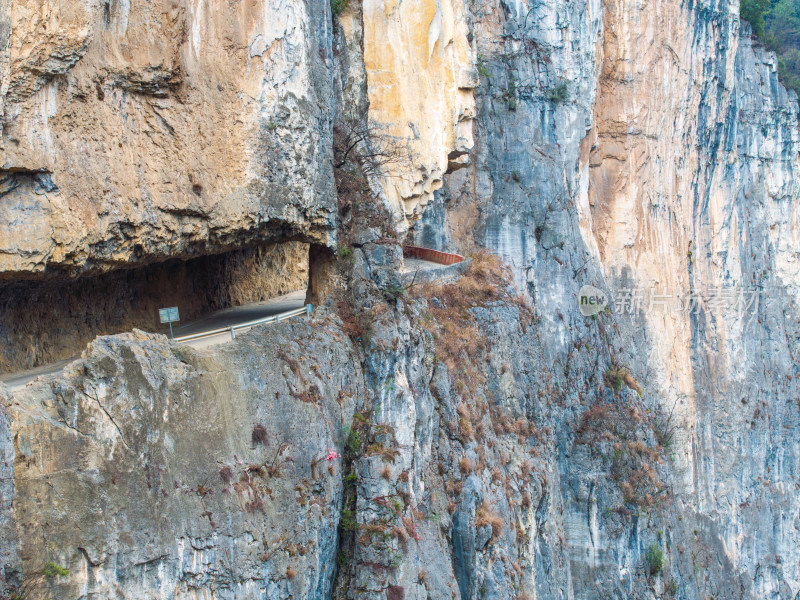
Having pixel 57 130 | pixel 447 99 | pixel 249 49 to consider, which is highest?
pixel 447 99

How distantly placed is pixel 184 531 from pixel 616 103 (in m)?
26.2

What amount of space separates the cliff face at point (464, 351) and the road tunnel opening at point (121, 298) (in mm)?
1821

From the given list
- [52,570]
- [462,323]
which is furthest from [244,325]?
[462,323]

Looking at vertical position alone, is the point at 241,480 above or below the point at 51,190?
below

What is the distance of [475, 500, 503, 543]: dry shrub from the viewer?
1689 cm

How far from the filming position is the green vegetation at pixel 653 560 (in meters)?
24.5

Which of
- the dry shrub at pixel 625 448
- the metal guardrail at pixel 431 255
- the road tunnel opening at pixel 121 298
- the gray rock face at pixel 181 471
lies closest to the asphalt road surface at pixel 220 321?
the road tunnel opening at pixel 121 298

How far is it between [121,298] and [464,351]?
8.86m

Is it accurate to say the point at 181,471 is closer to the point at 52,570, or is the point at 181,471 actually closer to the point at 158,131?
the point at 52,570

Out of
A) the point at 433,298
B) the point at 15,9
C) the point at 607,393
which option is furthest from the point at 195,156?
the point at 607,393

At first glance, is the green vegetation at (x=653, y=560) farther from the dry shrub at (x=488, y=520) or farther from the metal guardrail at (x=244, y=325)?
the metal guardrail at (x=244, y=325)

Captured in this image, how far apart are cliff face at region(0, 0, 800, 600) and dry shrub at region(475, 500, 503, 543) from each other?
76 millimetres

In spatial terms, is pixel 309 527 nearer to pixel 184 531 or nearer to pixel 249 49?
pixel 184 531

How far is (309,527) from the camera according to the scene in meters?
12.4
